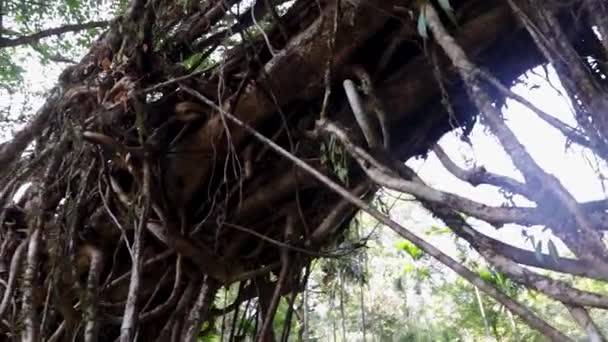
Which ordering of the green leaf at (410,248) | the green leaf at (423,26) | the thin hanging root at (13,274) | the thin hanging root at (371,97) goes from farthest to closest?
the green leaf at (410,248), the thin hanging root at (13,274), the thin hanging root at (371,97), the green leaf at (423,26)

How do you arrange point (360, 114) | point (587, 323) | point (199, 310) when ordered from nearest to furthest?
point (587, 323) < point (360, 114) < point (199, 310)

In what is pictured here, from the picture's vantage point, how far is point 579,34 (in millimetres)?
773

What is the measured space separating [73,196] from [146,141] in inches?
8.1

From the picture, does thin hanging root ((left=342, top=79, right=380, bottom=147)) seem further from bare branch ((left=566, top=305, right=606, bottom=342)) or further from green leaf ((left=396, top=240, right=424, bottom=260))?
green leaf ((left=396, top=240, right=424, bottom=260))

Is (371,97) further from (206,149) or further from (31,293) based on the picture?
(31,293)

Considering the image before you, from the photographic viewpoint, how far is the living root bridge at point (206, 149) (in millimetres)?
888

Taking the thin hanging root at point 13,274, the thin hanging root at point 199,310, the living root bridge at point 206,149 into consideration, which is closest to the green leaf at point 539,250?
the living root bridge at point 206,149

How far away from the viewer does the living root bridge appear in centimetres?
89

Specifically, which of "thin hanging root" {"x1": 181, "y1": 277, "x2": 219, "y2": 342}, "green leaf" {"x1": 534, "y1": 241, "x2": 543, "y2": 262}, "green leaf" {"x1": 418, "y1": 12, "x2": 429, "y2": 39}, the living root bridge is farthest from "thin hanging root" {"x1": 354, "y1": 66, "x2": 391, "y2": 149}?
"thin hanging root" {"x1": 181, "y1": 277, "x2": 219, "y2": 342}

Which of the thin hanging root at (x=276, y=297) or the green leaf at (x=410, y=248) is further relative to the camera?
the green leaf at (x=410, y=248)

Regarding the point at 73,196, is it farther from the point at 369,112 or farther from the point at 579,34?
the point at 579,34

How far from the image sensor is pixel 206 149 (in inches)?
41.8

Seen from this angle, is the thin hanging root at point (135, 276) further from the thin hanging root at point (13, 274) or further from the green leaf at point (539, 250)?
the green leaf at point (539, 250)

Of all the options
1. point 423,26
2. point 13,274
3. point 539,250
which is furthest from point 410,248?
point 539,250
